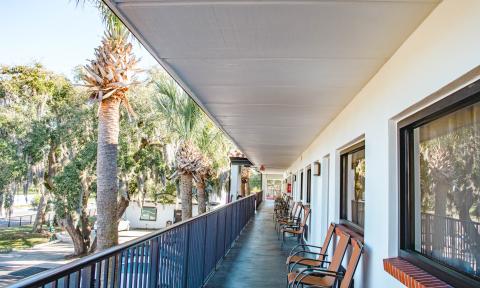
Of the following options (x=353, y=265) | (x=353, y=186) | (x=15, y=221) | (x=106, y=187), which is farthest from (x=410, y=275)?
(x=15, y=221)

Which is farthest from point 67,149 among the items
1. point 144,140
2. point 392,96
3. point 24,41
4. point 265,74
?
point 392,96

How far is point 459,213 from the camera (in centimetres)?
214

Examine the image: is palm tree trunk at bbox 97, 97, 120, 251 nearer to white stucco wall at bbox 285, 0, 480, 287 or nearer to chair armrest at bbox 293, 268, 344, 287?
white stucco wall at bbox 285, 0, 480, 287

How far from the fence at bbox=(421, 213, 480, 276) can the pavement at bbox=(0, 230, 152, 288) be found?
14.7 m

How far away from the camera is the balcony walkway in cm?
503

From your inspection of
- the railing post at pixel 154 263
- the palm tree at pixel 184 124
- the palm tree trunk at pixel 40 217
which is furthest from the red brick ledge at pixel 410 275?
the palm tree trunk at pixel 40 217

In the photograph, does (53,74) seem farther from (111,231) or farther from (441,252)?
(441,252)

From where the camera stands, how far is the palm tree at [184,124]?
9.70m

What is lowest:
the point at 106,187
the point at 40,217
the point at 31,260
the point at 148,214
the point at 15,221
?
the point at 31,260

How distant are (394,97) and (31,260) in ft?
63.6

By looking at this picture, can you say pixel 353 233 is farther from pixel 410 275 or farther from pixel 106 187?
pixel 106 187

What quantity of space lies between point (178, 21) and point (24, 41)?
2076 cm

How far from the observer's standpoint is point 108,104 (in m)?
8.07

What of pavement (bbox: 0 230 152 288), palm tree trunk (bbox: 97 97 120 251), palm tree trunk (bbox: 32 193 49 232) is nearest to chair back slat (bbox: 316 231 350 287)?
palm tree trunk (bbox: 97 97 120 251)
